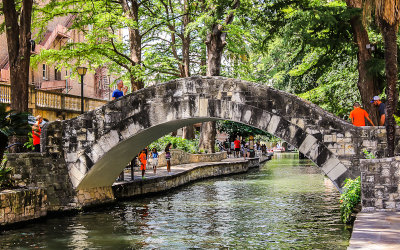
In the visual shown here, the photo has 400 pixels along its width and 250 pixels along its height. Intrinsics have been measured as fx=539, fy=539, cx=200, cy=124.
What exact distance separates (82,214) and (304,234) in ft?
20.2

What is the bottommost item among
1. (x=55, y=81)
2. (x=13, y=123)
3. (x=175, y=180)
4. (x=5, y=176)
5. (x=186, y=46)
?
(x=175, y=180)

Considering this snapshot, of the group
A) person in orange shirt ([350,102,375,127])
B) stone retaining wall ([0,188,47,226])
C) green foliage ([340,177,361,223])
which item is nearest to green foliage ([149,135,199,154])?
stone retaining wall ([0,188,47,226])

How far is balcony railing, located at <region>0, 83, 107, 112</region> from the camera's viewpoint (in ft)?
77.1

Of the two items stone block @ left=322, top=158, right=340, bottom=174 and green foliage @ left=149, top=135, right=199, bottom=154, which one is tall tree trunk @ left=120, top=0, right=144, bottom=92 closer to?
green foliage @ left=149, top=135, right=199, bottom=154

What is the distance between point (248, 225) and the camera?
12.6 m

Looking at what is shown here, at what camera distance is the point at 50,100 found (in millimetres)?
26953

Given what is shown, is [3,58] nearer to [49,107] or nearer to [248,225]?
[49,107]

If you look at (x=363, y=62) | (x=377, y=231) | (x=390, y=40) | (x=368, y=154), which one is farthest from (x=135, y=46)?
(x=377, y=231)

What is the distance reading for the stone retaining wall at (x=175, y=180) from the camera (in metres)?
17.4

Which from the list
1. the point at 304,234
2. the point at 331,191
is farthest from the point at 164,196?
the point at 304,234

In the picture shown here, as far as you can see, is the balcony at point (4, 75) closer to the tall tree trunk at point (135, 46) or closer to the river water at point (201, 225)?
the tall tree trunk at point (135, 46)

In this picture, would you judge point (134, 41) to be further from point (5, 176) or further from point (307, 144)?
point (307, 144)

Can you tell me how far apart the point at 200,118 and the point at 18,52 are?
19.1 ft

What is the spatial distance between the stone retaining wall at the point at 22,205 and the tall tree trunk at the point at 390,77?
26.9ft
